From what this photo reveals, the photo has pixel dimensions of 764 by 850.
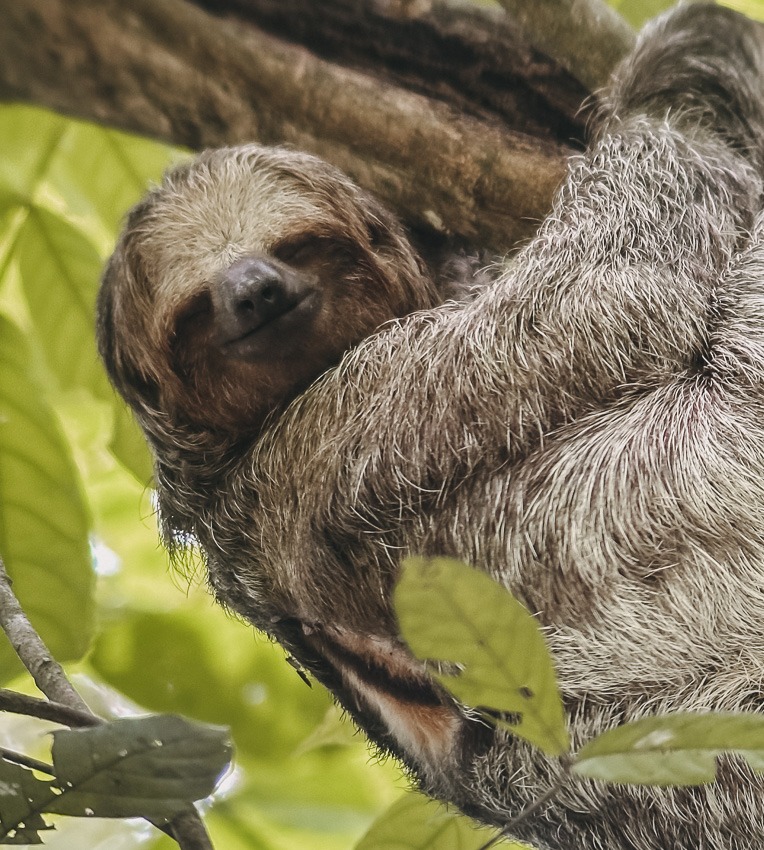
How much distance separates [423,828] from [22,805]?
2.44 meters

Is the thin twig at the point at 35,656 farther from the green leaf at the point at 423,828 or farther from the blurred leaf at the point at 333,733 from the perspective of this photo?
the blurred leaf at the point at 333,733

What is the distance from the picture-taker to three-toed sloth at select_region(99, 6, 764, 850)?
3922mm

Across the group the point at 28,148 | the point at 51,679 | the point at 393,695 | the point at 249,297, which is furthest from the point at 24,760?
the point at 28,148

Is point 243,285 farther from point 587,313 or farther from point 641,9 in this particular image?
point 641,9

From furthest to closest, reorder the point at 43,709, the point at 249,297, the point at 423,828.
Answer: the point at 423,828
the point at 249,297
the point at 43,709

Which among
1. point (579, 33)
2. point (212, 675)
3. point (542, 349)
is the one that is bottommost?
point (212, 675)

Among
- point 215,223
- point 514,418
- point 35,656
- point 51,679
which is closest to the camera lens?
point 51,679

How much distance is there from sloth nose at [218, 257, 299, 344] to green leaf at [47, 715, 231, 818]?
2300 millimetres

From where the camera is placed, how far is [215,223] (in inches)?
196

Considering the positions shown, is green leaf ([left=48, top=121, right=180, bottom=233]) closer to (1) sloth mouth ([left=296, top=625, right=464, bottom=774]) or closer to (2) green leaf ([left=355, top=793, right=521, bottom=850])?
(1) sloth mouth ([left=296, top=625, right=464, bottom=774])

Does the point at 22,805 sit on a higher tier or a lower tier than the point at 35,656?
lower

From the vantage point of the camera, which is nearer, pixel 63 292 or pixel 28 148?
pixel 28 148

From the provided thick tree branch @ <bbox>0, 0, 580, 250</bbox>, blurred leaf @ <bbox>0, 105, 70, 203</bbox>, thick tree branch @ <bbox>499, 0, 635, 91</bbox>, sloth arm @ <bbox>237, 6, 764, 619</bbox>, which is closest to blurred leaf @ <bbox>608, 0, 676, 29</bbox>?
thick tree branch @ <bbox>499, 0, 635, 91</bbox>

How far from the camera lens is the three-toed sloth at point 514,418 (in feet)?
12.9
